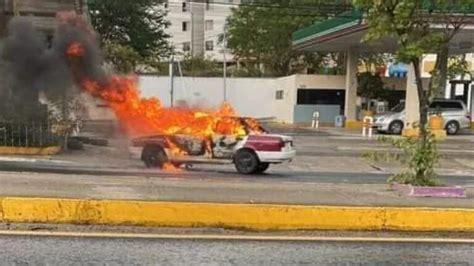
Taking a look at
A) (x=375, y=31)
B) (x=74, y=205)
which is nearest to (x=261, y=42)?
(x=375, y=31)

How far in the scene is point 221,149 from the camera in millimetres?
15953

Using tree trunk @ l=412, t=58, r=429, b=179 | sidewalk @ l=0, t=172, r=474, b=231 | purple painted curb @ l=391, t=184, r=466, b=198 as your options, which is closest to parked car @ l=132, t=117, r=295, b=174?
tree trunk @ l=412, t=58, r=429, b=179

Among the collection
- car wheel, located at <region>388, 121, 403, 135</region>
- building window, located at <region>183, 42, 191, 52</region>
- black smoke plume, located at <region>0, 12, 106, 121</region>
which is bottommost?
car wheel, located at <region>388, 121, 403, 135</region>

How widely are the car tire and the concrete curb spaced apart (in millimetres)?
25936

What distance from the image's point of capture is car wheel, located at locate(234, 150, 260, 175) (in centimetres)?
1603

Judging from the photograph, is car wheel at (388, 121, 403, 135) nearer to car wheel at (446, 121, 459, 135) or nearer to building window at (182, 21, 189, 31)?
car wheel at (446, 121, 459, 135)

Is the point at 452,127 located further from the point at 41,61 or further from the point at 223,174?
the point at 41,61

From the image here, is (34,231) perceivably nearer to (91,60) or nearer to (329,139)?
(91,60)

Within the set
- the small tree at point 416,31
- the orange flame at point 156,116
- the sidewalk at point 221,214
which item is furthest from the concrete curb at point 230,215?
the orange flame at point 156,116

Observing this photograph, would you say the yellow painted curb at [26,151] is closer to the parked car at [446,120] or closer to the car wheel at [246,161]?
the car wheel at [246,161]

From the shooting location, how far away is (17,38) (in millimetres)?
16844

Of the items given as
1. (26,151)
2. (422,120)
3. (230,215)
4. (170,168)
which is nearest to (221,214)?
(230,215)

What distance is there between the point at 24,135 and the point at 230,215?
12.5m

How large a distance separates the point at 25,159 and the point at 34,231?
34.6 feet
